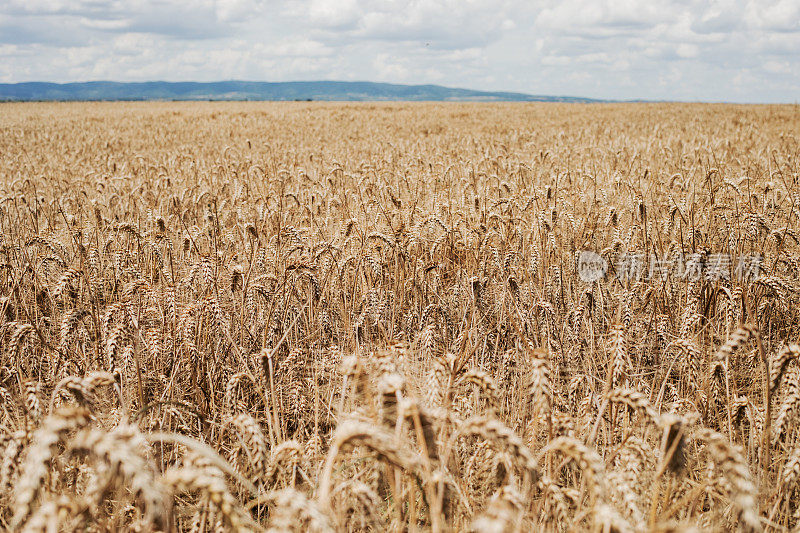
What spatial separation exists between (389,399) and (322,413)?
124 centimetres

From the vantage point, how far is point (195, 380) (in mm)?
2447

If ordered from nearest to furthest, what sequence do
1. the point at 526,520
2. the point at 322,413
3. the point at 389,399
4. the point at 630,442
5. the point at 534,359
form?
1. the point at 389,399
2. the point at 534,359
3. the point at 526,520
4. the point at 630,442
5. the point at 322,413

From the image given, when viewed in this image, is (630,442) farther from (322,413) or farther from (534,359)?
(322,413)

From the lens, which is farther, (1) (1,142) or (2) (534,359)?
(1) (1,142)

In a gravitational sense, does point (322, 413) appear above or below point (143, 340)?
below

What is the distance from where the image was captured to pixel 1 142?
13.4 meters

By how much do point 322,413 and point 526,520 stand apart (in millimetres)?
1090

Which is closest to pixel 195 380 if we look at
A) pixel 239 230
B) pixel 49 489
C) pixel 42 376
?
pixel 42 376

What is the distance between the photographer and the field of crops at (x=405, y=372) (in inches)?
44.6

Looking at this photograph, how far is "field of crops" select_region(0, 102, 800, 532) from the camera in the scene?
1134 millimetres

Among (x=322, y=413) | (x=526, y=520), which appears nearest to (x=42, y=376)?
(x=322, y=413)

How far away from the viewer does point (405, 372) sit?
1.63 metres

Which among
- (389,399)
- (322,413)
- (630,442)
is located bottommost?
(322,413)

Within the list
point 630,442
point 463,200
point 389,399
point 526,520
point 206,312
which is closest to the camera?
point 389,399
